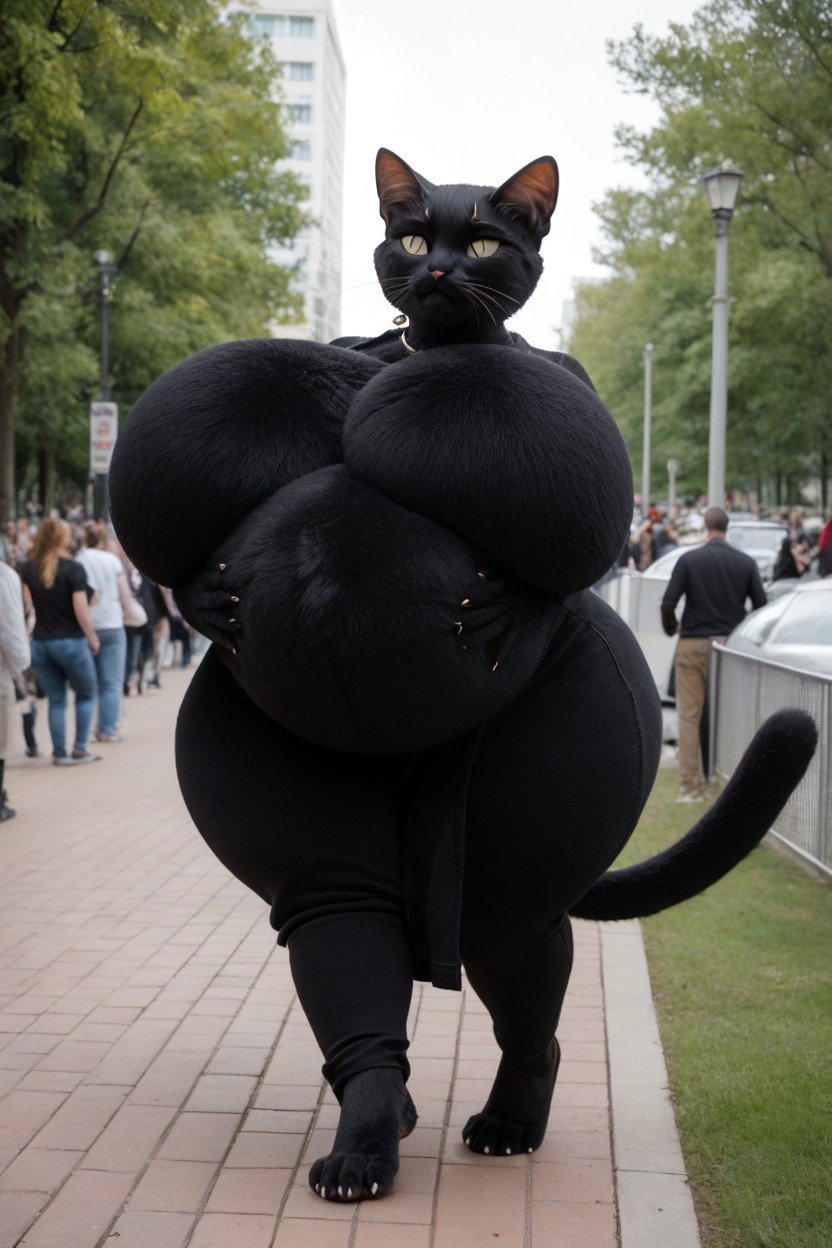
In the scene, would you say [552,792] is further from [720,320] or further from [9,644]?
A: [720,320]

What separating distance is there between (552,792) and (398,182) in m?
1.33

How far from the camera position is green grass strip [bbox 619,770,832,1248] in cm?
345

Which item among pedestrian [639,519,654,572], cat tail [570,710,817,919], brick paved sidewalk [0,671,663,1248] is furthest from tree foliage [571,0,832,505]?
cat tail [570,710,817,919]

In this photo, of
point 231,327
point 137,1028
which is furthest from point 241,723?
point 231,327

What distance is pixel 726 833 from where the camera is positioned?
3695 millimetres

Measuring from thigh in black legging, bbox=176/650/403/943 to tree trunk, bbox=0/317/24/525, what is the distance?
20.7 metres

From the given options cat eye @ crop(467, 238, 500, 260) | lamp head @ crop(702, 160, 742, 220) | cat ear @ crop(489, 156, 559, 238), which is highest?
lamp head @ crop(702, 160, 742, 220)

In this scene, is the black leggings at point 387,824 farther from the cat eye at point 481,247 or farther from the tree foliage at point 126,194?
the tree foliage at point 126,194

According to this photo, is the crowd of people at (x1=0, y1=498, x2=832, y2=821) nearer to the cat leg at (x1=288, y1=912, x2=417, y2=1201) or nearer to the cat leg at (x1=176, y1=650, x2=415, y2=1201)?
the cat leg at (x1=176, y1=650, x2=415, y2=1201)

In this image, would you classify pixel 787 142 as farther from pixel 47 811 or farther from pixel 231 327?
pixel 47 811

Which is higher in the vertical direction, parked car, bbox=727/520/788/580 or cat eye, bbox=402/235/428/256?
cat eye, bbox=402/235/428/256

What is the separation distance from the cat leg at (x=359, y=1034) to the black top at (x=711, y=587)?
7.37 meters

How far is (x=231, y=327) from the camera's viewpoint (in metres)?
33.2

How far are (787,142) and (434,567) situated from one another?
2333 cm
